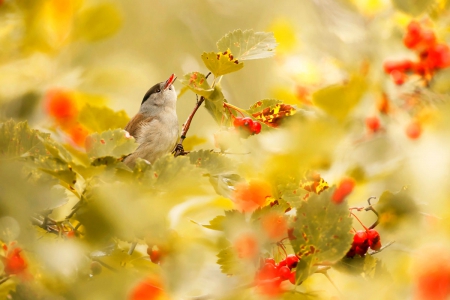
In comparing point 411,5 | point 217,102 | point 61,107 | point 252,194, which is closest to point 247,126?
point 217,102

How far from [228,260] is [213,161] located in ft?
0.59

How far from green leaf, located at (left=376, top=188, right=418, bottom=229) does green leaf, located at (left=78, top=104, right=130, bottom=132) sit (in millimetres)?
582

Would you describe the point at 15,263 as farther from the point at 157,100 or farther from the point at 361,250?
the point at 157,100

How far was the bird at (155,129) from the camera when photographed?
216 centimetres

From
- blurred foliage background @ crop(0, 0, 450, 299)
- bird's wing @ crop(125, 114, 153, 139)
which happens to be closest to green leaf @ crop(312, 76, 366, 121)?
blurred foliage background @ crop(0, 0, 450, 299)

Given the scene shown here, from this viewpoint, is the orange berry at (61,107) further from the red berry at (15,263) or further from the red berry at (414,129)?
the red berry at (414,129)

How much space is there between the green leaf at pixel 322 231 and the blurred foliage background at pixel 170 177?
0.02m

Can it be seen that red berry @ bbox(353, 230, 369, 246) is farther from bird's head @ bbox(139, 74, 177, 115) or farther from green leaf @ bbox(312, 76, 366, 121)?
bird's head @ bbox(139, 74, 177, 115)

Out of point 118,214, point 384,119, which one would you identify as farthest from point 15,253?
point 384,119

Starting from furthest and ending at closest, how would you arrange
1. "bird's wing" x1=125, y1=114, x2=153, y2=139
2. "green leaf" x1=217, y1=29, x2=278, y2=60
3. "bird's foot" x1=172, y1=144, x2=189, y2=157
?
1. "bird's wing" x1=125, y1=114, x2=153, y2=139
2. "bird's foot" x1=172, y1=144, x2=189, y2=157
3. "green leaf" x1=217, y1=29, x2=278, y2=60

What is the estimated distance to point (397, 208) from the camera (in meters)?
0.82

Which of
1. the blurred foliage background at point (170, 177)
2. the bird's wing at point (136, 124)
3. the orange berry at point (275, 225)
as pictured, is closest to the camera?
the blurred foliage background at point (170, 177)

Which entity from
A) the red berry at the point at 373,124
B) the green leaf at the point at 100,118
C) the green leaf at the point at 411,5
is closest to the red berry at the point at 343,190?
the green leaf at the point at 100,118

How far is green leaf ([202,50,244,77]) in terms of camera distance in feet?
3.05
